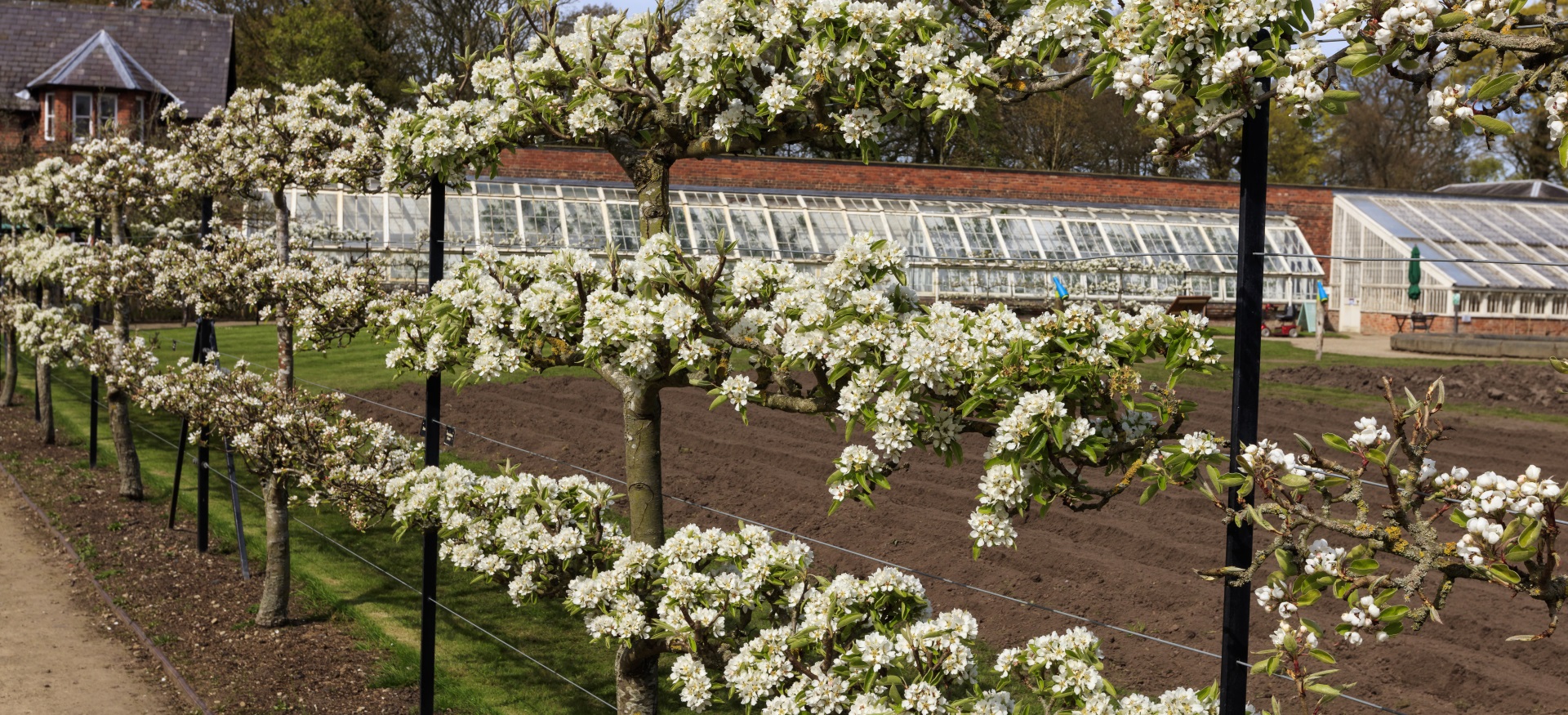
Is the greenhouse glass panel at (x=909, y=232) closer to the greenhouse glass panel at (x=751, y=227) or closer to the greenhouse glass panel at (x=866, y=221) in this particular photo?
the greenhouse glass panel at (x=866, y=221)

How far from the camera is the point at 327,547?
31.1ft

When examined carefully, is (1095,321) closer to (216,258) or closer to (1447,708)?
(1447,708)

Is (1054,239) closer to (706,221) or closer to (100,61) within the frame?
(706,221)

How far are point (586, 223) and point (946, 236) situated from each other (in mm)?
7542

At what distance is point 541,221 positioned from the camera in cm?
2306

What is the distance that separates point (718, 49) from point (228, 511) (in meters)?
8.47

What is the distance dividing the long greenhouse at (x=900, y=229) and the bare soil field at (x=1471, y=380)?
4.37m

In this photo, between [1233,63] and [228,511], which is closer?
[1233,63]

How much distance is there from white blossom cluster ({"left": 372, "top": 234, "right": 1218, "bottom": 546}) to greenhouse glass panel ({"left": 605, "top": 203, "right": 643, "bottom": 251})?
18.5m

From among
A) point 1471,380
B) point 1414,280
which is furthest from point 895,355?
point 1414,280

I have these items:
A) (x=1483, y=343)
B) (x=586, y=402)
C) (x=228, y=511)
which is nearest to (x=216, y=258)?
(x=228, y=511)

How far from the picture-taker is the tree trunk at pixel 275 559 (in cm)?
747

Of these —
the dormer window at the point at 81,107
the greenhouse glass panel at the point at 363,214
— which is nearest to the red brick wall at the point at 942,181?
the greenhouse glass panel at the point at 363,214

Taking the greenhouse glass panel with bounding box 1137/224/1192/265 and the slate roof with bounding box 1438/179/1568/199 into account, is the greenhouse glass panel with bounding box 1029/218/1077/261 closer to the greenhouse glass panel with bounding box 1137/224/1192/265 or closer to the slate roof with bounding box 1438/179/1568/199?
the greenhouse glass panel with bounding box 1137/224/1192/265
